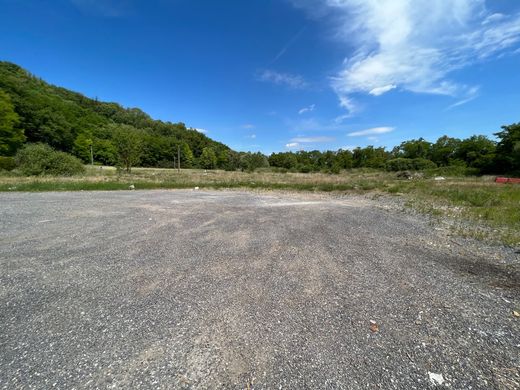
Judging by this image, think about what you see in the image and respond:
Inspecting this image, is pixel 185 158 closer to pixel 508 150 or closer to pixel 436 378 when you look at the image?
pixel 508 150

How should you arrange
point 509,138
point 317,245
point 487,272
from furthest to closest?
point 509,138 → point 317,245 → point 487,272

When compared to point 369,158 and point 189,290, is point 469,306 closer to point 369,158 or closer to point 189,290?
point 189,290

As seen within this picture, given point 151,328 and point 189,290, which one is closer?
point 151,328

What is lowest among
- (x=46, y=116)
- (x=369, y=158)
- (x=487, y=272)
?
(x=487, y=272)

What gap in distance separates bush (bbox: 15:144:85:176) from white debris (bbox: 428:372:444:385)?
98.6ft

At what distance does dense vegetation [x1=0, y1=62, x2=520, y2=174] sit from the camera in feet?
125

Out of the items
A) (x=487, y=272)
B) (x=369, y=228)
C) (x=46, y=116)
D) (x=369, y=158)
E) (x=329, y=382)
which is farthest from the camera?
(x=369, y=158)

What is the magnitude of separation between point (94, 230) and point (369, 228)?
818 centimetres

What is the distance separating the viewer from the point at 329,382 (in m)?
1.98

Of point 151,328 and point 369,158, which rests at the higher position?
point 369,158

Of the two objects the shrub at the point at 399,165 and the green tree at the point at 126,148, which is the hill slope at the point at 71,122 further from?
the shrub at the point at 399,165

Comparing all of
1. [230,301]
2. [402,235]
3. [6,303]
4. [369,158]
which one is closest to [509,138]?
[369,158]

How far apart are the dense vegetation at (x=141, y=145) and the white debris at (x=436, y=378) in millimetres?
37329

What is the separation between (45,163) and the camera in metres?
22.5
